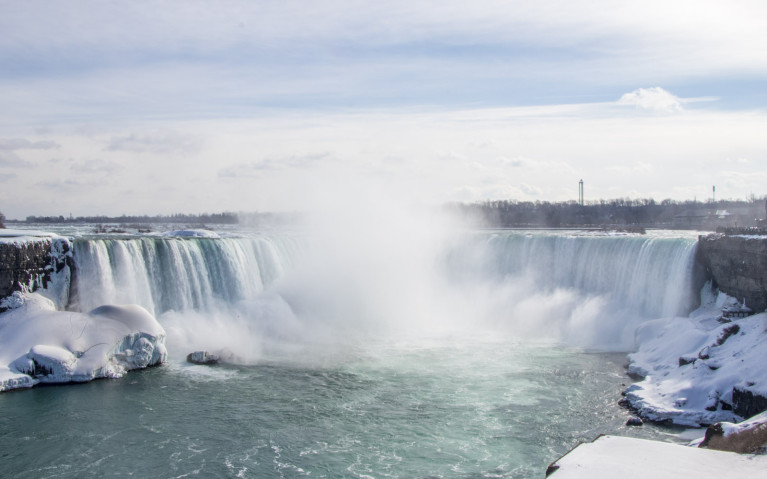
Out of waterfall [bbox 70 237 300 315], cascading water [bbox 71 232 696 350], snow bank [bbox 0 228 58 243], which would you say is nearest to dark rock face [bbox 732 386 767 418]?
cascading water [bbox 71 232 696 350]

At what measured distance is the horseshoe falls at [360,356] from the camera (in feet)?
38.6

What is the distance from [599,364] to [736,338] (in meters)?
3.74

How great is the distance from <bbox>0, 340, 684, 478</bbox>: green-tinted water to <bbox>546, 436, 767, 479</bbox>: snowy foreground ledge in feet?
6.85

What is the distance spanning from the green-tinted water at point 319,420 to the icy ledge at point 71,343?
1.87 feet

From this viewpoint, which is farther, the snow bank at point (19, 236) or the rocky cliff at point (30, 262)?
the snow bank at point (19, 236)

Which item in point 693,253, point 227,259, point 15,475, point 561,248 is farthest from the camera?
point 561,248

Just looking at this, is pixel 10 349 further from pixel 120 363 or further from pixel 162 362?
pixel 162 362

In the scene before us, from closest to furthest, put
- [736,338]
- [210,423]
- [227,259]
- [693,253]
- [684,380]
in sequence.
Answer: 1. [210,423]
2. [684,380]
3. [736,338]
4. [693,253]
5. [227,259]

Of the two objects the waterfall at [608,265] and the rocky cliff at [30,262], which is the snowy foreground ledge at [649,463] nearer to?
the waterfall at [608,265]

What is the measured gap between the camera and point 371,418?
44.4 feet

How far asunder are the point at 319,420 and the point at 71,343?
8.18 meters

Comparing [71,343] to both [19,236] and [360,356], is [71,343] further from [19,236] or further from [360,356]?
[360,356]

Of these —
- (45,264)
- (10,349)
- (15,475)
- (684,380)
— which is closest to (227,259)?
(45,264)

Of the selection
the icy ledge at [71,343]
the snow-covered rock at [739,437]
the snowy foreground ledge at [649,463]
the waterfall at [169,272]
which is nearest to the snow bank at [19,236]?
the waterfall at [169,272]
